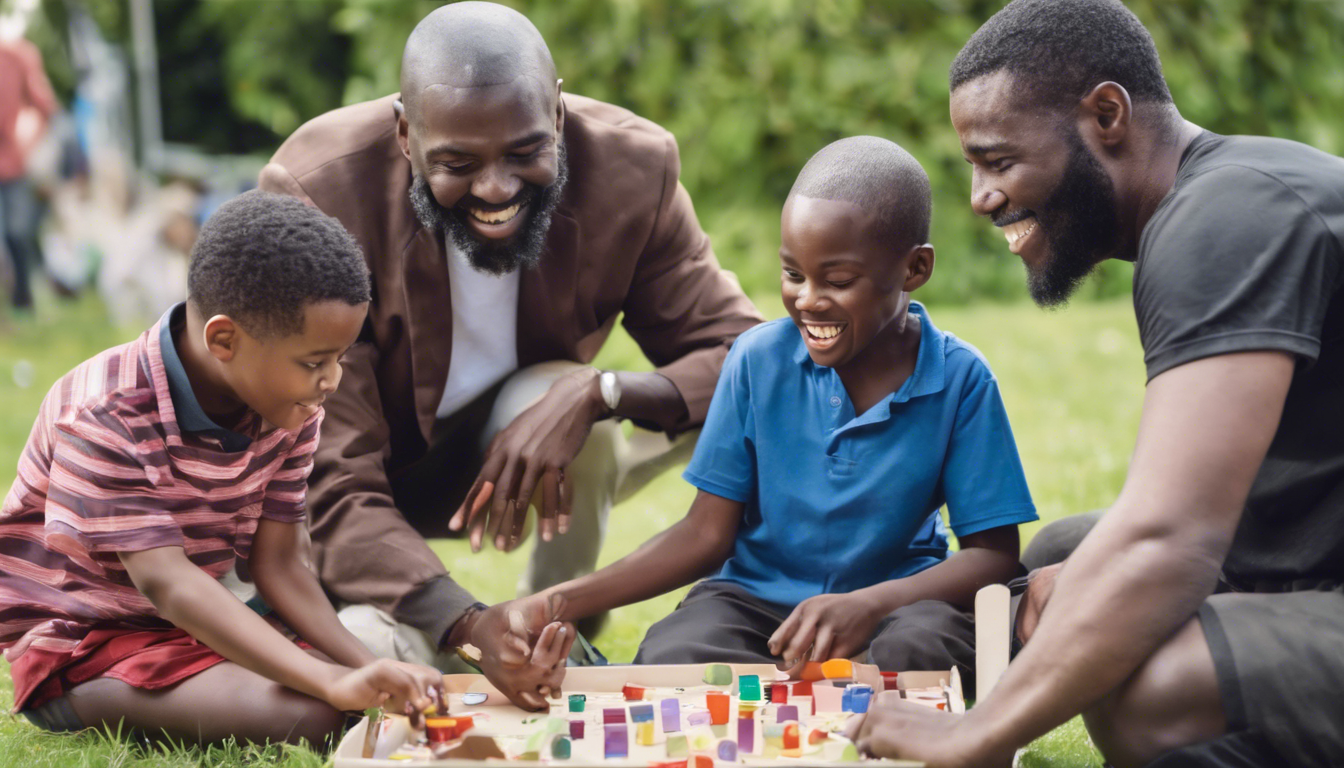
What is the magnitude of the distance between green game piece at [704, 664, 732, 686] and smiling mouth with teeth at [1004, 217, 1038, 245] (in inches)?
37.2

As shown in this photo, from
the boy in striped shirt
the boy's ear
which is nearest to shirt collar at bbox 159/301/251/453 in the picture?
the boy in striped shirt

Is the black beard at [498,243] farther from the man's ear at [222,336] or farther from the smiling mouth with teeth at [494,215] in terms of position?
the man's ear at [222,336]

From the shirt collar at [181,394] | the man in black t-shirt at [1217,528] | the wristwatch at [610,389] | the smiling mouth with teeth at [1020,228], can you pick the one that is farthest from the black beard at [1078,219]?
the shirt collar at [181,394]

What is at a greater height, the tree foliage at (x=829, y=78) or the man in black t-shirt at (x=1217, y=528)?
the tree foliage at (x=829, y=78)

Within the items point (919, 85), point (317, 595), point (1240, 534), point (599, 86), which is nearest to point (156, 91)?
point (599, 86)

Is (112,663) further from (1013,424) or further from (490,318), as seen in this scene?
(1013,424)

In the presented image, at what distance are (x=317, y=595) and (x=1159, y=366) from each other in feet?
5.50

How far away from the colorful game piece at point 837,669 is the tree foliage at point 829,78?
17.9 ft

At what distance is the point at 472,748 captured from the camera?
2178mm

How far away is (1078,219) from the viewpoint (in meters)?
2.42

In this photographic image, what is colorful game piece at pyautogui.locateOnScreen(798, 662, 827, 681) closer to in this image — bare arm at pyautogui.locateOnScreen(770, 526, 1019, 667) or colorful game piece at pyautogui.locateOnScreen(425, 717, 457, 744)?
bare arm at pyautogui.locateOnScreen(770, 526, 1019, 667)

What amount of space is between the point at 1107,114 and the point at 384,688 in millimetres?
1585

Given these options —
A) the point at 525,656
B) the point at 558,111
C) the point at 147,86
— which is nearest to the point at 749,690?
the point at 525,656

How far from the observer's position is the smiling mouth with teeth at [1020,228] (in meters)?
2.49
